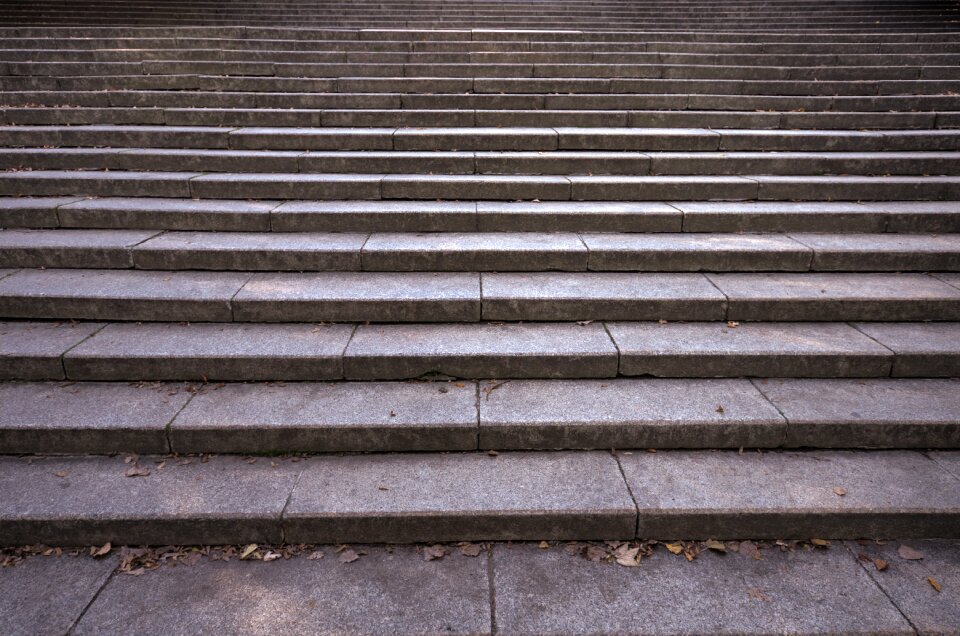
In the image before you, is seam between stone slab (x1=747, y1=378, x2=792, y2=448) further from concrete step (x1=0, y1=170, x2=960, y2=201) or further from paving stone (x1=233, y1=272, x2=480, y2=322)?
concrete step (x1=0, y1=170, x2=960, y2=201)

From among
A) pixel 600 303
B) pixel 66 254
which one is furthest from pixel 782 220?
pixel 66 254

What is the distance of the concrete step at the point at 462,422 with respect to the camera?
11.1 ft

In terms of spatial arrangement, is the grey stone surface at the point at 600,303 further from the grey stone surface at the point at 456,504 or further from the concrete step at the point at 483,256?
the grey stone surface at the point at 456,504

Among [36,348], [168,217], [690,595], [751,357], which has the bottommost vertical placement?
[690,595]

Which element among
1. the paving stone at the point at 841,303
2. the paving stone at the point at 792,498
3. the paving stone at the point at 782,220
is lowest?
the paving stone at the point at 792,498

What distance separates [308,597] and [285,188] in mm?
4101

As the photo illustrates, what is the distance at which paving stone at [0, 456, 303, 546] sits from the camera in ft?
9.68

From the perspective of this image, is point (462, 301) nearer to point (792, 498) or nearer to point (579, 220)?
point (579, 220)

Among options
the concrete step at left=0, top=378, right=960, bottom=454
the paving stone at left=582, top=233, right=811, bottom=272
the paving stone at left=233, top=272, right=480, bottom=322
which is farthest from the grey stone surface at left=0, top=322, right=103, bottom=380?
the paving stone at left=582, top=233, right=811, bottom=272

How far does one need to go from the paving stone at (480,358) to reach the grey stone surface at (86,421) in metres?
1.22

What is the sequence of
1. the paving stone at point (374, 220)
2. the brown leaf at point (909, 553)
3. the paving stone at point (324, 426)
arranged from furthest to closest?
1. the paving stone at point (374, 220)
2. the paving stone at point (324, 426)
3. the brown leaf at point (909, 553)

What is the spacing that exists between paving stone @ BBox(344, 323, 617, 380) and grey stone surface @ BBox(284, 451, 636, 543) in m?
0.73

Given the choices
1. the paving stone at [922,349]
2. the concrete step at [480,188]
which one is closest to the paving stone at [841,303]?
the paving stone at [922,349]

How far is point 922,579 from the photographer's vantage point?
2.77 meters
